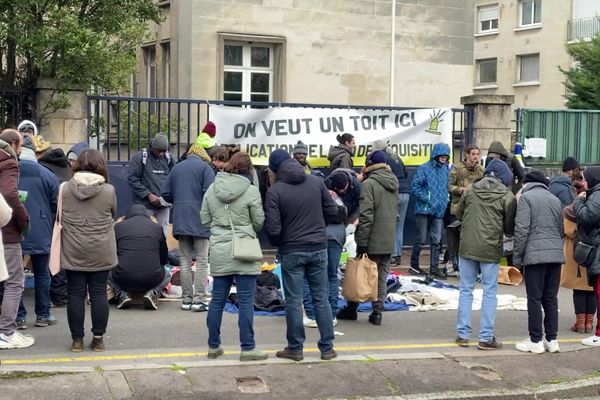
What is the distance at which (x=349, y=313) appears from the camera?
32.3 feet

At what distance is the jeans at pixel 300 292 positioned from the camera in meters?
7.86

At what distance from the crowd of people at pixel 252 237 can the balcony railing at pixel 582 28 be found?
29.8 meters

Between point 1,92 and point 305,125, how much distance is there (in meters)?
4.41

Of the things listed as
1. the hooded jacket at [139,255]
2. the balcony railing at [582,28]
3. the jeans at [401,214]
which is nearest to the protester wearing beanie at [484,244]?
the hooded jacket at [139,255]

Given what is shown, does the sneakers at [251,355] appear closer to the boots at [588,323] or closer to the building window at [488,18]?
the boots at [588,323]

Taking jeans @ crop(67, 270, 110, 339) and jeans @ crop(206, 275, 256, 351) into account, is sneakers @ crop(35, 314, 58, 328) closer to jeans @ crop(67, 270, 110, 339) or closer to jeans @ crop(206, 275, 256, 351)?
jeans @ crop(67, 270, 110, 339)

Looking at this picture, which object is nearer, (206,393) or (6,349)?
(206,393)

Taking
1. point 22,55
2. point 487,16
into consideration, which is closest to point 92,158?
point 22,55

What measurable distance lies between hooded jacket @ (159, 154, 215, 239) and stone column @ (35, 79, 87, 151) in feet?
8.36

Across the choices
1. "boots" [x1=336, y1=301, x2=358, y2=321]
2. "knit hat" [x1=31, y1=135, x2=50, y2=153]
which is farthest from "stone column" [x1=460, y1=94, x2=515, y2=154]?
"knit hat" [x1=31, y1=135, x2=50, y2=153]

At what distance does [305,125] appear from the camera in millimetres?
13734

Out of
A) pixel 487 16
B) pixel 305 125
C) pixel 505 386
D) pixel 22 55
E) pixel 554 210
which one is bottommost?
pixel 505 386

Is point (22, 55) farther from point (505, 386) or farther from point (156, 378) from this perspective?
point (505, 386)

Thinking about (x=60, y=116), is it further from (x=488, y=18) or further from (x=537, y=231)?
(x=488, y=18)
